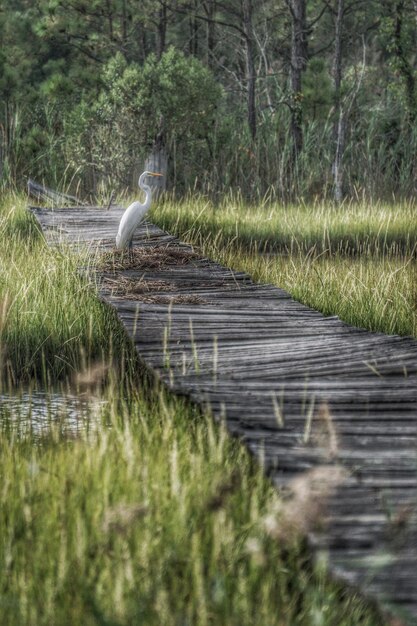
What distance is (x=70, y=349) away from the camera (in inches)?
183

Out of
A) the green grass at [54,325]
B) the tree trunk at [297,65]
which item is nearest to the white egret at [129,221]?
the green grass at [54,325]

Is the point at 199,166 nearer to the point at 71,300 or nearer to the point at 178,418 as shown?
the point at 71,300

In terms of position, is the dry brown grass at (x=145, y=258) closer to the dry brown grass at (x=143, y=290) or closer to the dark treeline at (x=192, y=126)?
the dry brown grass at (x=143, y=290)

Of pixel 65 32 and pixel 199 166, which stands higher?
pixel 65 32

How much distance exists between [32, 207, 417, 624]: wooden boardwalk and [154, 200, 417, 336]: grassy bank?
0.72 metres

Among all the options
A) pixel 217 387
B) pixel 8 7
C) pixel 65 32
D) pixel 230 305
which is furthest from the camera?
pixel 8 7

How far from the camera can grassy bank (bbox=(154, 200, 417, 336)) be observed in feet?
19.3

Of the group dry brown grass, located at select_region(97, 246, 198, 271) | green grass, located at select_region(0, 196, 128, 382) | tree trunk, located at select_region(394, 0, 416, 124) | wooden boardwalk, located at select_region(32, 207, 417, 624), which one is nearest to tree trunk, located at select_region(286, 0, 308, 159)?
tree trunk, located at select_region(394, 0, 416, 124)

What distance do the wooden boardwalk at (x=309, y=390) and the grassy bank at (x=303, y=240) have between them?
0.72 metres

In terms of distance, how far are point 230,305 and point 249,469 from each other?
2.04 meters

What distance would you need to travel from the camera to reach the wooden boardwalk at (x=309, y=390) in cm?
189

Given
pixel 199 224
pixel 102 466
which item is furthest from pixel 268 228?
pixel 102 466

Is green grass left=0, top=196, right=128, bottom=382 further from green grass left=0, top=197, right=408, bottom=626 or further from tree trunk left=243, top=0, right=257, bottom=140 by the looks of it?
tree trunk left=243, top=0, right=257, bottom=140

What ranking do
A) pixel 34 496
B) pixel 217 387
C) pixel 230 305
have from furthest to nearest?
pixel 230 305 < pixel 217 387 < pixel 34 496
